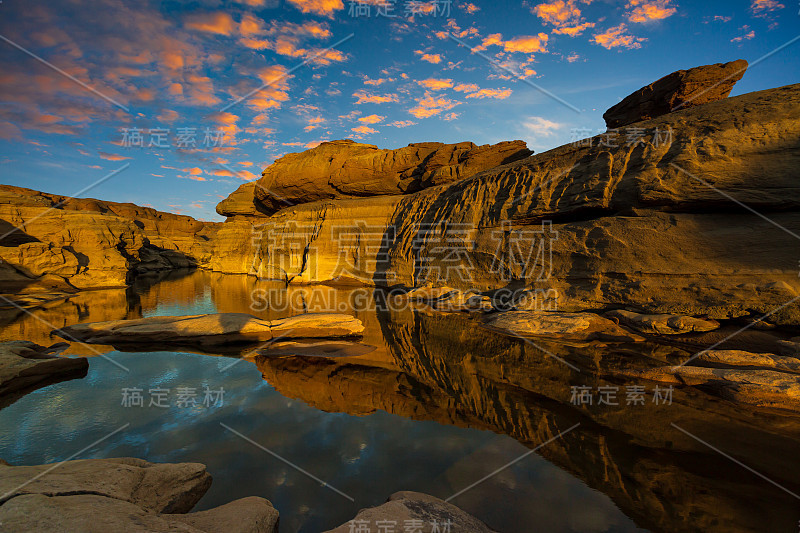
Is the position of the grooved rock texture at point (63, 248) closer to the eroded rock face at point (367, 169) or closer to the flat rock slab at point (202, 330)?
the flat rock slab at point (202, 330)

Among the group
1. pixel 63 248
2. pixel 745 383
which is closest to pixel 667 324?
pixel 745 383

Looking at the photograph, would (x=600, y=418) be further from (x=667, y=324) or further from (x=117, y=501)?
(x=667, y=324)

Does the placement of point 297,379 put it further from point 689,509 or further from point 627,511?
point 689,509

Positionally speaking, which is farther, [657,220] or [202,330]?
[657,220]

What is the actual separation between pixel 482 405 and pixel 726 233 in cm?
888

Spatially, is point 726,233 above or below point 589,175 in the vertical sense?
below

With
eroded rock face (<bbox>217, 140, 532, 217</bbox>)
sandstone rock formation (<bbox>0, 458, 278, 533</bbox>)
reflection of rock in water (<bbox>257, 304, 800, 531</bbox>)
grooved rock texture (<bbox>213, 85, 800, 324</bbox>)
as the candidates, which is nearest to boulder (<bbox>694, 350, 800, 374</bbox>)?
reflection of rock in water (<bbox>257, 304, 800, 531</bbox>)

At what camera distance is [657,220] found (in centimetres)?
1005

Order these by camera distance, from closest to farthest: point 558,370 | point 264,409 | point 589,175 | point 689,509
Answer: point 689,509 < point 264,409 < point 558,370 < point 589,175

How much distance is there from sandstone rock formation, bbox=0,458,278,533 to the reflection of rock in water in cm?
200

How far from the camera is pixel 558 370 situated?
257 inches

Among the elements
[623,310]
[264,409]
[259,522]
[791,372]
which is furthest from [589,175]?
[259,522]

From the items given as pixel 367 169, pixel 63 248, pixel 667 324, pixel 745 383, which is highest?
pixel 367 169

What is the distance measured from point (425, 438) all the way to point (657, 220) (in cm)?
A: 1021
